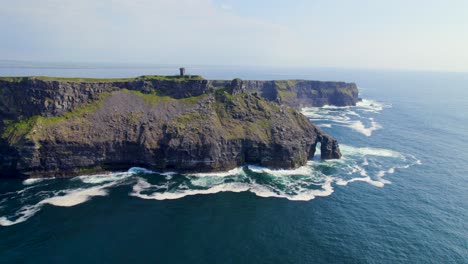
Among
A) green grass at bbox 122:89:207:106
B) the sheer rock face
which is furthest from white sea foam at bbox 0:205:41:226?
green grass at bbox 122:89:207:106

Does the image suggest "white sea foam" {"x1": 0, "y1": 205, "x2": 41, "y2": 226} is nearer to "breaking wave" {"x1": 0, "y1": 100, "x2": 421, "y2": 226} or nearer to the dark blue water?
"breaking wave" {"x1": 0, "y1": 100, "x2": 421, "y2": 226}

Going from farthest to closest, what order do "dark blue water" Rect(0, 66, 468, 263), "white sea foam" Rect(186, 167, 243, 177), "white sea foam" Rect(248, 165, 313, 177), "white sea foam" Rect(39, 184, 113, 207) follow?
1. "white sea foam" Rect(248, 165, 313, 177)
2. "white sea foam" Rect(186, 167, 243, 177)
3. "white sea foam" Rect(39, 184, 113, 207)
4. "dark blue water" Rect(0, 66, 468, 263)

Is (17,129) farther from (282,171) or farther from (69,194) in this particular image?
(282,171)

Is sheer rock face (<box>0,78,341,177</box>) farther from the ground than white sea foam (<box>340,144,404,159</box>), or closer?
farther from the ground

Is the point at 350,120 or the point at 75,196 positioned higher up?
the point at 350,120

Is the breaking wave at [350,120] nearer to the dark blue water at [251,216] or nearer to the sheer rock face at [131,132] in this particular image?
the dark blue water at [251,216]

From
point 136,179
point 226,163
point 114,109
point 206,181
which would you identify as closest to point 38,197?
point 136,179

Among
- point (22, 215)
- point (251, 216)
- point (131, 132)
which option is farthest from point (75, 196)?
point (251, 216)
